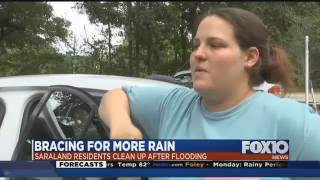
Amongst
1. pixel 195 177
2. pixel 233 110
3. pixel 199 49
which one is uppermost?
pixel 199 49

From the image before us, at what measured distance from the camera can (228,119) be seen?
0.93 metres

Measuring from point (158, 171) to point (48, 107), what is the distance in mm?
661

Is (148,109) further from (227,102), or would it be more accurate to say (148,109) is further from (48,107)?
(48,107)

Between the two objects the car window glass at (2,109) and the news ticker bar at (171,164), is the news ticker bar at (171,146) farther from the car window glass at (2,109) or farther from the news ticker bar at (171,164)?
the car window glass at (2,109)

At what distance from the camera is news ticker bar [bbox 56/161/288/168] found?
2.91 ft

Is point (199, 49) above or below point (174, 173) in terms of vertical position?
above

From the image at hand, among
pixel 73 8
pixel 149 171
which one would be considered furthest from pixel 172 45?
pixel 149 171

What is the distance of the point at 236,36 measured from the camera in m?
0.93

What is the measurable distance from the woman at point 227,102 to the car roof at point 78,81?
35cm

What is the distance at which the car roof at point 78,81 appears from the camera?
1.37m

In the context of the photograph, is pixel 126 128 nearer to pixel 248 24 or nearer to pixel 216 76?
pixel 216 76

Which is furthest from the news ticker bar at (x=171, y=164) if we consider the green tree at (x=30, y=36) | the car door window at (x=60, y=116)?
the car door window at (x=60, y=116)

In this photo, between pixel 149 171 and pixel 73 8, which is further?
pixel 73 8

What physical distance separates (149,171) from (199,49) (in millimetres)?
224
